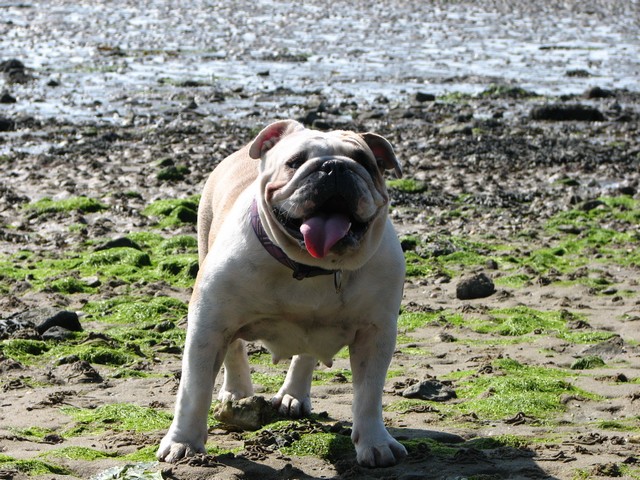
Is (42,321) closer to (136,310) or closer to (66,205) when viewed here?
(136,310)

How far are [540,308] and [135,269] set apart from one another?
3785 mm

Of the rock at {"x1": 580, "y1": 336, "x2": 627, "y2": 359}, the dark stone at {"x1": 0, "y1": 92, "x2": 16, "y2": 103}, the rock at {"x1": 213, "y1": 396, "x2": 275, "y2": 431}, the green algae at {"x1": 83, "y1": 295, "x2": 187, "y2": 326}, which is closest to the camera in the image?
the rock at {"x1": 213, "y1": 396, "x2": 275, "y2": 431}

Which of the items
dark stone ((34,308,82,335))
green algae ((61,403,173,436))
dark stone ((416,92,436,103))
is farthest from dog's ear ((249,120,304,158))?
dark stone ((416,92,436,103))

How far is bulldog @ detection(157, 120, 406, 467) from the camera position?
570 centimetres

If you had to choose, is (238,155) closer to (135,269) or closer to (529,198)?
(135,269)

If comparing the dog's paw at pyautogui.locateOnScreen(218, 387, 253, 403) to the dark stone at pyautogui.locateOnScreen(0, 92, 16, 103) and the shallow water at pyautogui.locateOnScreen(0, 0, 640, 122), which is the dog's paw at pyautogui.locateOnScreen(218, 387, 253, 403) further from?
the dark stone at pyautogui.locateOnScreen(0, 92, 16, 103)

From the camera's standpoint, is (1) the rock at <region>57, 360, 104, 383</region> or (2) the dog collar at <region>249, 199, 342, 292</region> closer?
(2) the dog collar at <region>249, 199, 342, 292</region>

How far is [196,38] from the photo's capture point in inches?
1300

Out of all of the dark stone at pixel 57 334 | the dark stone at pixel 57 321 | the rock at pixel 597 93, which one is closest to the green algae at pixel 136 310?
the dark stone at pixel 57 321

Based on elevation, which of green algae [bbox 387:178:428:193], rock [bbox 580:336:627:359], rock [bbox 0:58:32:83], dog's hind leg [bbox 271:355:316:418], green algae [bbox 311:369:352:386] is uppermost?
dog's hind leg [bbox 271:355:316:418]

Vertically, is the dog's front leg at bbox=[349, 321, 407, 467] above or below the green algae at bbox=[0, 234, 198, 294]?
above

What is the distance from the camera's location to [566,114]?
20844mm

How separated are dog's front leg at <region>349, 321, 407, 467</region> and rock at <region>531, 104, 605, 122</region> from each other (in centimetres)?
1513

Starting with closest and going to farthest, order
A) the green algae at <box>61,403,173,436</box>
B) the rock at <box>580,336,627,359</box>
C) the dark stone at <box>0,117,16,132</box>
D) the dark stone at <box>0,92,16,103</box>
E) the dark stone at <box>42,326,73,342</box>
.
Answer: the green algae at <box>61,403,173,436</box> → the rock at <box>580,336,627,359</box> → the dark stone at <box>42,326,73,342</box> → the dark stone at <box>0,117,16,132</box> → the dark stone at <box>0,92,16,103</box>
